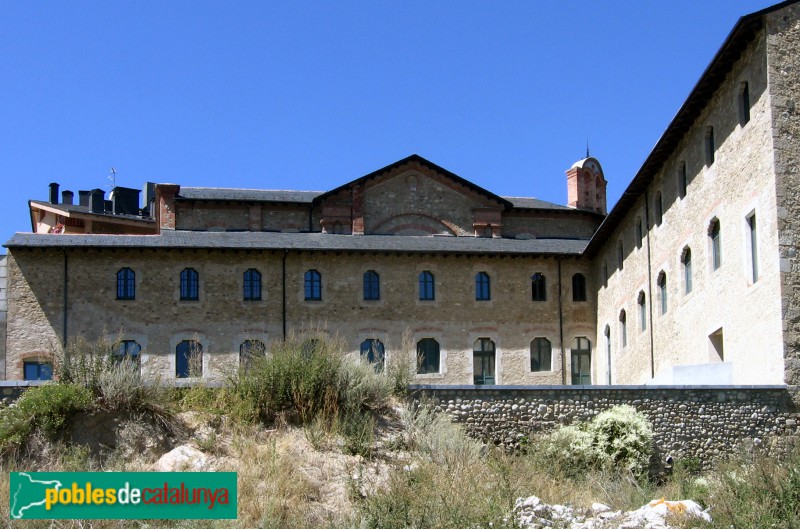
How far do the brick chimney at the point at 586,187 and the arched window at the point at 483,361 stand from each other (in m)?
8.45

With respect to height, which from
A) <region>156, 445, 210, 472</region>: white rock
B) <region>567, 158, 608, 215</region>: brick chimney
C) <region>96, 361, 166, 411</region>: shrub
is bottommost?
<region>156, 445, 210, 472</region>: white rock

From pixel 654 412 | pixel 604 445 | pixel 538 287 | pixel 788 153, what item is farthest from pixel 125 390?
pixel 538 287

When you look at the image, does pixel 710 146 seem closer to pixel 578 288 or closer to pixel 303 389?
pixel 303 389

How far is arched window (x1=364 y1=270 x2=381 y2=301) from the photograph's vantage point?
37.0 m

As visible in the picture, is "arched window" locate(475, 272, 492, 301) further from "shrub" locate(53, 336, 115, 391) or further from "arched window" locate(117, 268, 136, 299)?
"shrub" locate(53, 336, 115, 391)

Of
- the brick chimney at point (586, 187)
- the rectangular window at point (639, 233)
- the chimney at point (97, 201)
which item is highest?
the chimney at point (97, 201)

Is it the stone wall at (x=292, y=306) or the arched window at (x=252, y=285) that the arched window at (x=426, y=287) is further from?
the arched window at (x=252, y=285)

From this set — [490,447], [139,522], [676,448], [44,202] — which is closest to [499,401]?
[490,447]

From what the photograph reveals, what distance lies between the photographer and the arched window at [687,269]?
93.6 ft

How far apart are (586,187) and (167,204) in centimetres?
1538

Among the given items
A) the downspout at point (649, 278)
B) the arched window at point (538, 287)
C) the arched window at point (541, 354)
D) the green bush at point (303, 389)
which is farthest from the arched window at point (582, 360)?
the green bush at point (303, 389)

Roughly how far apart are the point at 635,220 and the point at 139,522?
2056 centimetres

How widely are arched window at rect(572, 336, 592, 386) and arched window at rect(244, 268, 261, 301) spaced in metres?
10.2

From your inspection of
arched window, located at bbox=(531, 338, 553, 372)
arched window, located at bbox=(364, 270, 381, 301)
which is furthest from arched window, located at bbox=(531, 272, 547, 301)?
arched window, located at bbox=(364, 270, 381, 301)
